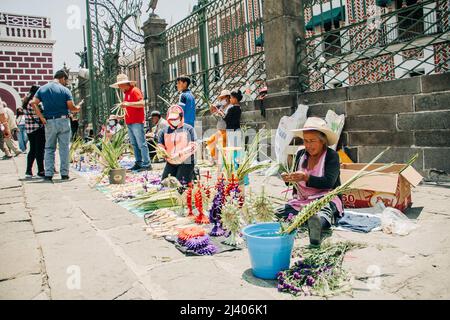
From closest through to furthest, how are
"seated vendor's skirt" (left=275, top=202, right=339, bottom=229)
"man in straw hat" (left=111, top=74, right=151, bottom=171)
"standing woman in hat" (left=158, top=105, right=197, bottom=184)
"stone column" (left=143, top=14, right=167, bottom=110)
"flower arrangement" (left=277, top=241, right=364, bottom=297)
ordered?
1. "flower arrangement" (left=277, top=241, right=364, bottom=297)
2. "seated vendor's skirt" (left=275, top=202, right=339, bottom=229)
3. "standing woman in hat" (left=158, top=105, right=197, bottom=184)
4. "man in straw hat" (left=111, top=74, right=151, bottom=171)
5. "stone column" (left=143, top=14, right=167, bottom=110)

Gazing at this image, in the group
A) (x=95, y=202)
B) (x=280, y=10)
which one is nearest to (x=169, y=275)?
(x=95, y=202)

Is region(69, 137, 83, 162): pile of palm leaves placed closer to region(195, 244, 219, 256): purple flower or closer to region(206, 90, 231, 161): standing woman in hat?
region(206, 90, 231, 161): standing woman in hat

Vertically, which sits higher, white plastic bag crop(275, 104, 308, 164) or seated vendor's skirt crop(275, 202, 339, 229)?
white plastic bag crop(275, 104, 308, 164)

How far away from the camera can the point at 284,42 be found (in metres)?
6.88

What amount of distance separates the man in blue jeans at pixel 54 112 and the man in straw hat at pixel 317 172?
5.08 meters

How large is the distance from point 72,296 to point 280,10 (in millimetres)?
6162

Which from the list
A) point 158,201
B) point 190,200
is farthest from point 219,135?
point 190,200

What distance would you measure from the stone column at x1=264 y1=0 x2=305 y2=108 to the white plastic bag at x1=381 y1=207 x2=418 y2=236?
3649 mm

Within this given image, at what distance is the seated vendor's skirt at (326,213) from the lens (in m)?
3.30

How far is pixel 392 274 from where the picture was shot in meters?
2.53

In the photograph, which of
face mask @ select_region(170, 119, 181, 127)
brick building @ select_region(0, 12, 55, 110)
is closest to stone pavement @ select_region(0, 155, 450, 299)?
face mask @ select_region(170, 119, 181, 127)

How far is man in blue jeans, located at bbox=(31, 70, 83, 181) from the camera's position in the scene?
6.95m

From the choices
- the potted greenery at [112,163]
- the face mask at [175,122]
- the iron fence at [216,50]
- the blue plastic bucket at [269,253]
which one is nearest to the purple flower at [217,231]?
the blue plastic bucket at [269,253]
